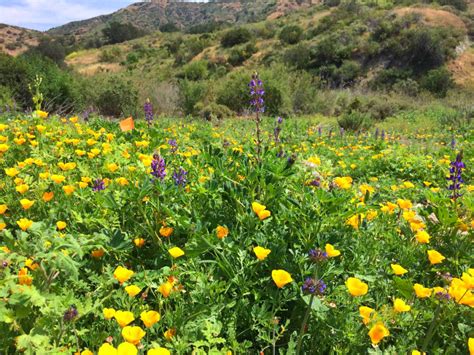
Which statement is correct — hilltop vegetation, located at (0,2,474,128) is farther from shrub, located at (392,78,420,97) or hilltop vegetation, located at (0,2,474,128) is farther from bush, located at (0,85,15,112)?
bush, located at (0,85,15,112)

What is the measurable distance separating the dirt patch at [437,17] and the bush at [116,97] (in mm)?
27548

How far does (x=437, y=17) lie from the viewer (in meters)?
30.9

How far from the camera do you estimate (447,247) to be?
214 centimetres

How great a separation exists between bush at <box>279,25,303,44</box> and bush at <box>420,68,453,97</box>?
1534cm

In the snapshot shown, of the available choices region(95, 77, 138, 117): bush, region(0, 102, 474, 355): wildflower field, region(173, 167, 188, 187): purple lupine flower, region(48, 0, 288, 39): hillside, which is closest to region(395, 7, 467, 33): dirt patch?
region(95, 77, 138, 117): bush

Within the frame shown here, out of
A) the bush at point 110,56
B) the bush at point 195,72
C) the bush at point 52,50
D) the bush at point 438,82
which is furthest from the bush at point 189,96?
the bush at point 110,56

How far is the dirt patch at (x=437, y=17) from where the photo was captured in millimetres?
30094

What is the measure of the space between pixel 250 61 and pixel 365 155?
30964mm

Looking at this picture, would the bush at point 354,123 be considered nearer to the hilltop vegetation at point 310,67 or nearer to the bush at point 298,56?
the hilltop vegetation at point 310,67

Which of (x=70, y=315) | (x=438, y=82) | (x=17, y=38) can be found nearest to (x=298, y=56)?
(x=438, y=82)

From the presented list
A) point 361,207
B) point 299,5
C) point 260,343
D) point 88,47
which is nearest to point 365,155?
→ point 361,207

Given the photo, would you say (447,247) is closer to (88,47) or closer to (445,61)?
(445,61)

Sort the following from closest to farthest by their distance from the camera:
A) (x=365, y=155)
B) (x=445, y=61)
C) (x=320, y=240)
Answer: (x=320, y=240), (x=365, y=155), (x=445, y=61)

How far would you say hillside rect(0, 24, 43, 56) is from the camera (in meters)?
48.8
